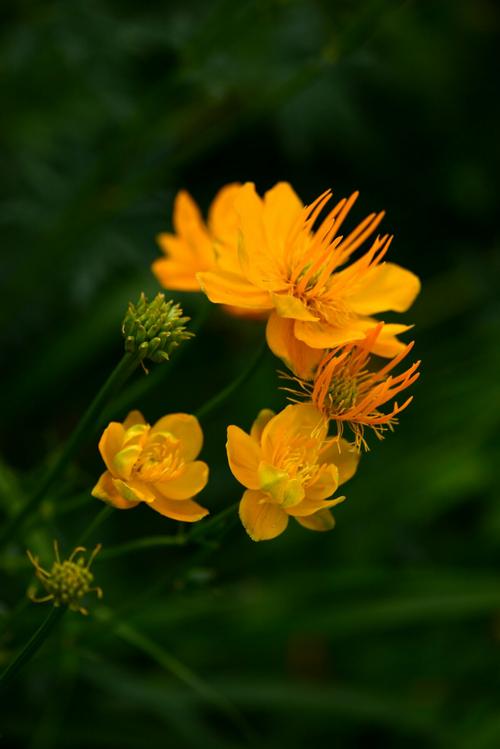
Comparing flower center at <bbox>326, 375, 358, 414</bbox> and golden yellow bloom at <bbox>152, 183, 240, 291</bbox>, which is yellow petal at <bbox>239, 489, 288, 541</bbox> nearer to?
flower center at <bbox>326, 375, 358, 414</bbox>

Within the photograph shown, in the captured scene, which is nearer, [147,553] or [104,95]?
[104,95]

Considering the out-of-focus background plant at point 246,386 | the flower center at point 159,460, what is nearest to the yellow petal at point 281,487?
the flower center at point 159,460

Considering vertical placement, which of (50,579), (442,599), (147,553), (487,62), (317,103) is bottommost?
(50,579)

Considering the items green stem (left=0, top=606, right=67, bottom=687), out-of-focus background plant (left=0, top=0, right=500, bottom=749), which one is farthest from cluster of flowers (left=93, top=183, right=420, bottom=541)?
out-of-focus background plant (left=0, top=0, right=500, bottom=749)

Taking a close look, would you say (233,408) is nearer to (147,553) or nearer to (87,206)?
(147,553)

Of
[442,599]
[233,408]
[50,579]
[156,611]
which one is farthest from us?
[233,408]

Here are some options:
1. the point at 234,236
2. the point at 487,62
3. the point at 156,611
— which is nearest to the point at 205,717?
the point at 156,611

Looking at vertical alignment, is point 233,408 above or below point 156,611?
above
